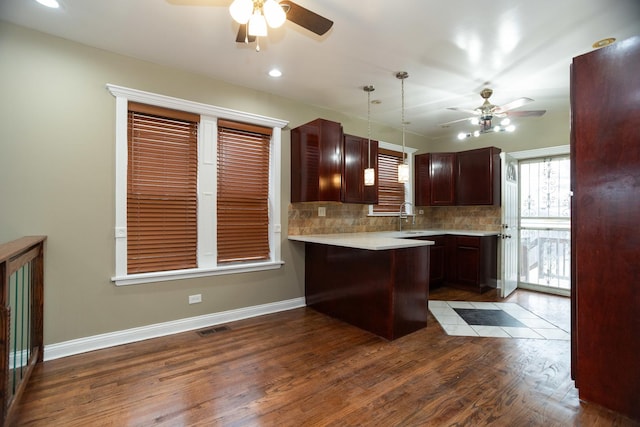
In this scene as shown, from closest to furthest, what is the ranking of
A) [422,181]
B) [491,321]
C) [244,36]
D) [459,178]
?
[244,36] → [491,321] → [459,178] → [422,181]

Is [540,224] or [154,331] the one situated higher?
[540,224]

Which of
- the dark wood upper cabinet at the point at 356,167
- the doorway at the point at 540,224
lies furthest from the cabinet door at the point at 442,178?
the dark wood upper cabinet at the point at 356,167

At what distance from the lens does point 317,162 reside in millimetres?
3586

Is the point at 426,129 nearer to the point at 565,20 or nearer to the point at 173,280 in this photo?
the point at 565,20

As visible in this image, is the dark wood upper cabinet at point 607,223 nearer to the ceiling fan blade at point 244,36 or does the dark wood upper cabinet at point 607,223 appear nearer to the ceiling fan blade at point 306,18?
the ceiling fan blade at point 306,18

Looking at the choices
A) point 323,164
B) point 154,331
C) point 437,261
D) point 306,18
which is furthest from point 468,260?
point 154,331

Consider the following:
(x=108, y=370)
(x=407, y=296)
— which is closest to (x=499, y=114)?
(x=407, y=296)

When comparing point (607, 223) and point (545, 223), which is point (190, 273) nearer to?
point (607, 223)

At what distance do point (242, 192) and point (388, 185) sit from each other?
2640 mm

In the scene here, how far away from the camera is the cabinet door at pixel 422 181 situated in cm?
532

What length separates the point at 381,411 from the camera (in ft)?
5.98

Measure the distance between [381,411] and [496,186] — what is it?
4.10 m

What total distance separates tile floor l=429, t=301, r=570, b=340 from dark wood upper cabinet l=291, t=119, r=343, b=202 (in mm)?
1889

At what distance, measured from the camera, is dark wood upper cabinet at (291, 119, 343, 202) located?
358 centimetres
